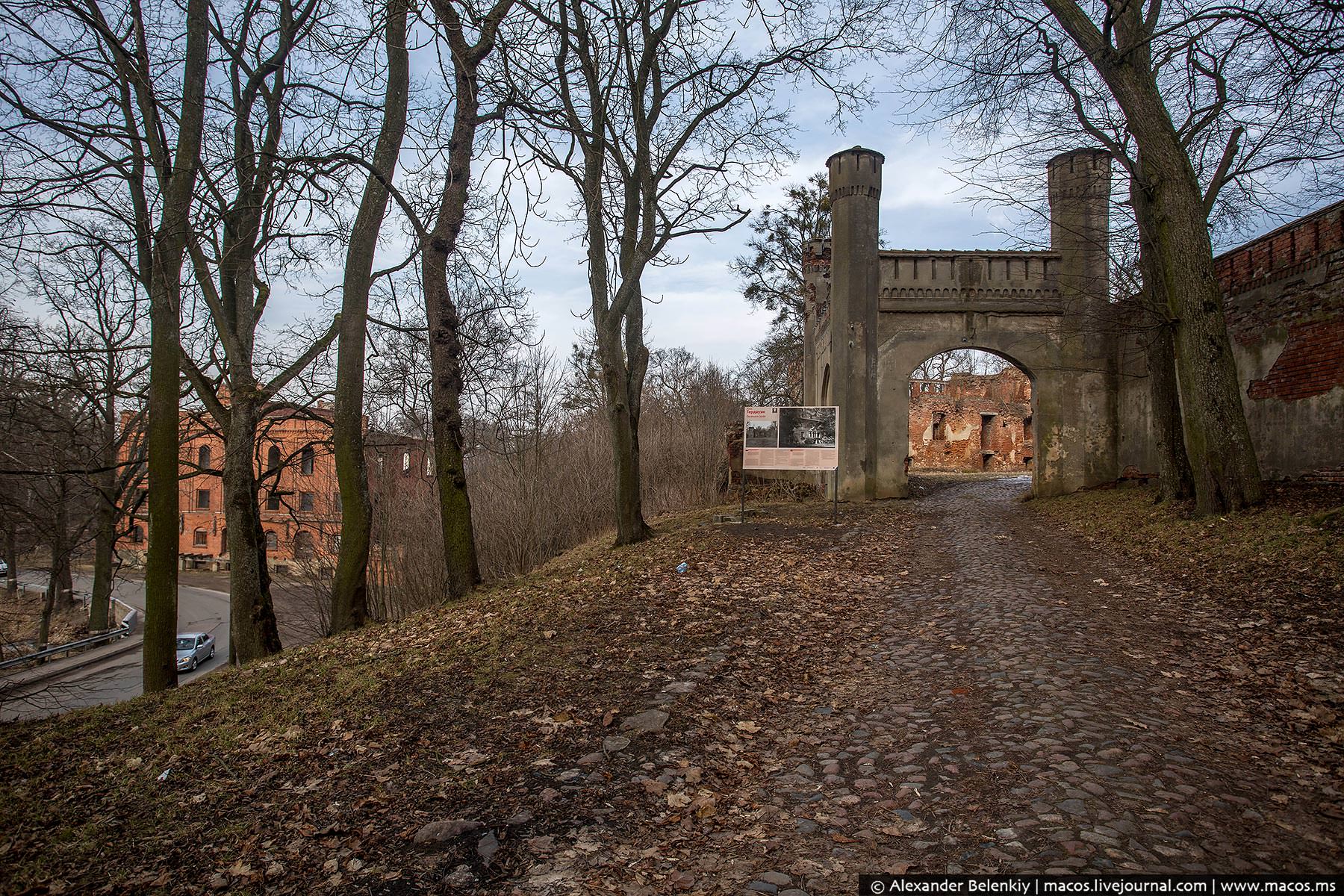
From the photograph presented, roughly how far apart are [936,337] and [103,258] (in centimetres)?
1641

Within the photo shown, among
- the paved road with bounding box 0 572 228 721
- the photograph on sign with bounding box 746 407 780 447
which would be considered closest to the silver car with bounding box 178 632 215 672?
the paved road with bounding box 0 572 228 721

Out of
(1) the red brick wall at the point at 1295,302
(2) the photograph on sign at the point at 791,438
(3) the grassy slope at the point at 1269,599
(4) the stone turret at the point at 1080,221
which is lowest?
(3) the grassy slope at the point at 1269,599

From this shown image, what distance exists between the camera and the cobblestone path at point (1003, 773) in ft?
10.7

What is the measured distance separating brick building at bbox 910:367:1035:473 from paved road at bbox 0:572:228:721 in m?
31.4

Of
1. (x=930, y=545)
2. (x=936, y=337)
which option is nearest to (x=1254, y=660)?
(x=930, y=545)

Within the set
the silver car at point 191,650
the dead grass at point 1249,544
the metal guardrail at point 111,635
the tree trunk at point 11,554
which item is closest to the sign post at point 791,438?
the dead grass at point 1249,544

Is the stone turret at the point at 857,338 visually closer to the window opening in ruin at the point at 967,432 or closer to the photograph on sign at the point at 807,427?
the photograph on sign at the point at 807,427

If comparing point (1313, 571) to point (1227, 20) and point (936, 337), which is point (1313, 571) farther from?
point (936, 337)

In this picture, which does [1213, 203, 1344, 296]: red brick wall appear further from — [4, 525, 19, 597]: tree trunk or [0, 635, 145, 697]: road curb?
[0, 635, 145, 697]: road curb

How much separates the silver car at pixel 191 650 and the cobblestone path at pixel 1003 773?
2496cm

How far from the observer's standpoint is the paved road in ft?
42.7

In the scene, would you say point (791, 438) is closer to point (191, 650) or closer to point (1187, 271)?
point (1187, 271)

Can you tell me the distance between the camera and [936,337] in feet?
61.8

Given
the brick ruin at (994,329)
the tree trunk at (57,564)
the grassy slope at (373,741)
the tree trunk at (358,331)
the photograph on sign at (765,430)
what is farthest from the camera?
the brick ruin at (994,329)
